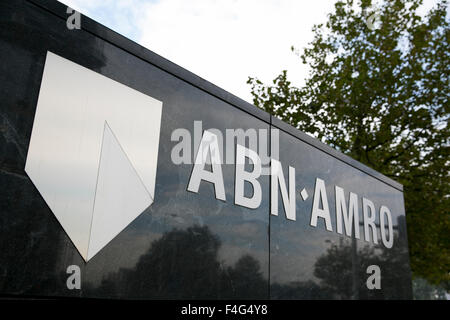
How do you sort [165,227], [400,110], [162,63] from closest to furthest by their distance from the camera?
[165,227]
[162,63]
[400,110]

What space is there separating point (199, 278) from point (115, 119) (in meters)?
1.41

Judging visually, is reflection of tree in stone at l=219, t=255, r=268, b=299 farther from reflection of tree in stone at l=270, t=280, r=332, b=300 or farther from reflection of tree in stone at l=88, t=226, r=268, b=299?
reflection of tree in stone at l=270, t=280, r=332, b=300

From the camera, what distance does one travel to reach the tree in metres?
12.3

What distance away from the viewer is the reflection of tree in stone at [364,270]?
4742mm

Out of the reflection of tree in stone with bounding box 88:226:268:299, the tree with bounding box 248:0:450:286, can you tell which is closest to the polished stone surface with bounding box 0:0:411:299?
the reflection of tree in stone with bounding box 88:226:268:299

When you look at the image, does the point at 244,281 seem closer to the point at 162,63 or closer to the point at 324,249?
the point at 324,249

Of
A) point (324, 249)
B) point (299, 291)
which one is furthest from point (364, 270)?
point (299, 291)

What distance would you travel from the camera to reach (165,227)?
10.3 feet

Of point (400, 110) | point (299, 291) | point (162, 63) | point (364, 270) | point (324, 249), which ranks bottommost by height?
point (299, 291)

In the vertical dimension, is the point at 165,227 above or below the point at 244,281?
above

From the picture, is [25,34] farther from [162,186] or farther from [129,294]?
[129,294]

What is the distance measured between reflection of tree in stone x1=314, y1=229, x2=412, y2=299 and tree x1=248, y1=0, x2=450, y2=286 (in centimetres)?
661

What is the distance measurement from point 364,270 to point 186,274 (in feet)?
10.1

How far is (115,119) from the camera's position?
3000mm
